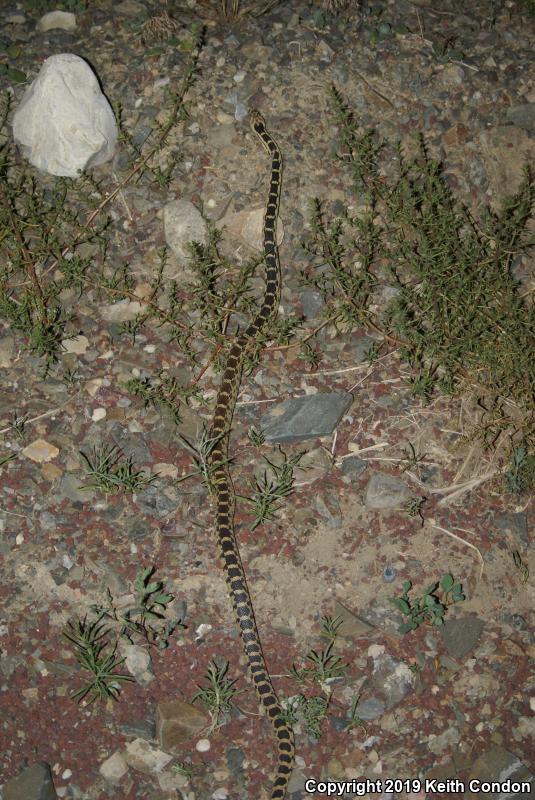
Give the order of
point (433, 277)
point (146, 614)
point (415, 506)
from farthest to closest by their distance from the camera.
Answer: point (433, 277), point (415, 506), point (146, 614)

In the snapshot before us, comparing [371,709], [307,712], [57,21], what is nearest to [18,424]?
[307,712]

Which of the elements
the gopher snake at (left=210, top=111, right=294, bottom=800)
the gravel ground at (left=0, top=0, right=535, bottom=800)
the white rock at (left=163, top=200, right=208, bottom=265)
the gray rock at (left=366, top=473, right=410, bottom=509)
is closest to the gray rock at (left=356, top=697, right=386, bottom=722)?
the gravel ground at (left=0, top=0, right=535, bottom=800)

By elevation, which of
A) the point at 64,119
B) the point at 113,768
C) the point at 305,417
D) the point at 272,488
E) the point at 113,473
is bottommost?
the point at 113,768

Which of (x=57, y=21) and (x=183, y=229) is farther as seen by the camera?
(x=57, y=21)

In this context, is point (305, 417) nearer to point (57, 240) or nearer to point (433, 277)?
point (433, 277)

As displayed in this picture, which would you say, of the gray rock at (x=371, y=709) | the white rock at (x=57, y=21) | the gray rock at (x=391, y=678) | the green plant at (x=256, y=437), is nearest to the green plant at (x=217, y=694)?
the gray rock at (x=371, y=709)

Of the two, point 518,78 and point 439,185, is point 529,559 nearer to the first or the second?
point 439,185

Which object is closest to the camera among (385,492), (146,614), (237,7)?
(146,614)

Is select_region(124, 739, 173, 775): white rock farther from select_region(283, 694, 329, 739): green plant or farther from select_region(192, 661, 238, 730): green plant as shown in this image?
select_region(283, 694, 329, 739): green plant
